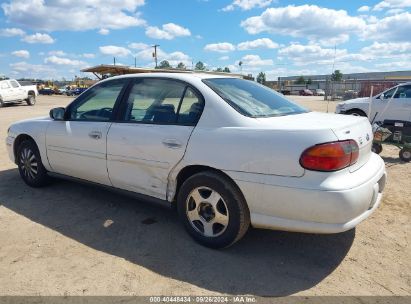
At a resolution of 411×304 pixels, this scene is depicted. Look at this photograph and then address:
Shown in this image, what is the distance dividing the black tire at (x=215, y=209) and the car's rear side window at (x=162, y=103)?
585mm

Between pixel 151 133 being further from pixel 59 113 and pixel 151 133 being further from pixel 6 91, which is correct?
pixel 6 91

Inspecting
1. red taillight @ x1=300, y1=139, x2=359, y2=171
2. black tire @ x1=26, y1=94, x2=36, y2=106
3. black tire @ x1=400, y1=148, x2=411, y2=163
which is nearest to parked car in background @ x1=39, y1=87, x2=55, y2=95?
black tire @ x1=26, y1=94, x2=36, y2=106

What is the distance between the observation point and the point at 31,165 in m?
5.14

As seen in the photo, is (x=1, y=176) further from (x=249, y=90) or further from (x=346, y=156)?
(x=346, y=156)

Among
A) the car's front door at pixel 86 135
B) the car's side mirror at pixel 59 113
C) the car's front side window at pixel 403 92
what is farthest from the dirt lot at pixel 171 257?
the car's front side window at pixel 403 92

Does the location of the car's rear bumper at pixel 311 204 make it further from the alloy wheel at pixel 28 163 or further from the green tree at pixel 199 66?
the green tree at pixel 199 66

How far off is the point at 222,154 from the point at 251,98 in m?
0.79

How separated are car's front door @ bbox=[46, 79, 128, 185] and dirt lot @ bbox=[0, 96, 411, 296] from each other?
51 cm

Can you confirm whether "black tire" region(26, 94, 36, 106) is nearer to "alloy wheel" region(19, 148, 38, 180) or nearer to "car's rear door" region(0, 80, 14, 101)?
"car's rear door" region(0, 80, 14, 101)

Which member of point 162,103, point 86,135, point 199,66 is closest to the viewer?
point 162,103

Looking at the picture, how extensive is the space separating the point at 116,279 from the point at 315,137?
6.34ft

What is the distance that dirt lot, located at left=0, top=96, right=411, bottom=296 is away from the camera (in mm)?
2834

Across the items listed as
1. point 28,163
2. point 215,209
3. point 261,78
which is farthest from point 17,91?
point 261,78

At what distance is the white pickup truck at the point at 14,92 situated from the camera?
2411cm
